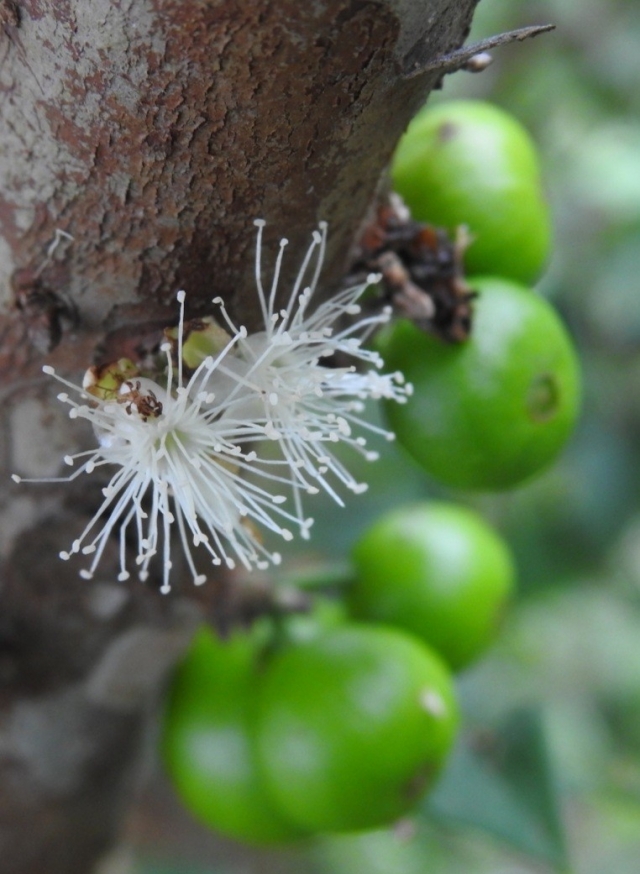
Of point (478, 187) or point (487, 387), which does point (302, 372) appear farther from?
point (478, 187)

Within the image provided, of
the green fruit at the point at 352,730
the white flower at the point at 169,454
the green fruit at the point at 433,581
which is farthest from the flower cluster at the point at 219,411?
the green fruit at the point at 433,581

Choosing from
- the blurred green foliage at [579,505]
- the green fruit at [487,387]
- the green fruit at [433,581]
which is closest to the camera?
the green fruit at [487,387]

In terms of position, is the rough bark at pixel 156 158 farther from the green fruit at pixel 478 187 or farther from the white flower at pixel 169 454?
the green fruit at pixel 478 187

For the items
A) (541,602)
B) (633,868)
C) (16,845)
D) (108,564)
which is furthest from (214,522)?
(633,868)

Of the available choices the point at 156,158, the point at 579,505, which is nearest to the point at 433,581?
the point at 156,158

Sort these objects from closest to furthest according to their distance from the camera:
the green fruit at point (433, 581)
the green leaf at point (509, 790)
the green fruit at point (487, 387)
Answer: the green fruit at point (487, 387) < the green fruit at point (433, 581) < the green leaf at point (509, 790)

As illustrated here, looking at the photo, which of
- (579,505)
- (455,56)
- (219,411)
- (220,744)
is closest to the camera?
(455,56)
